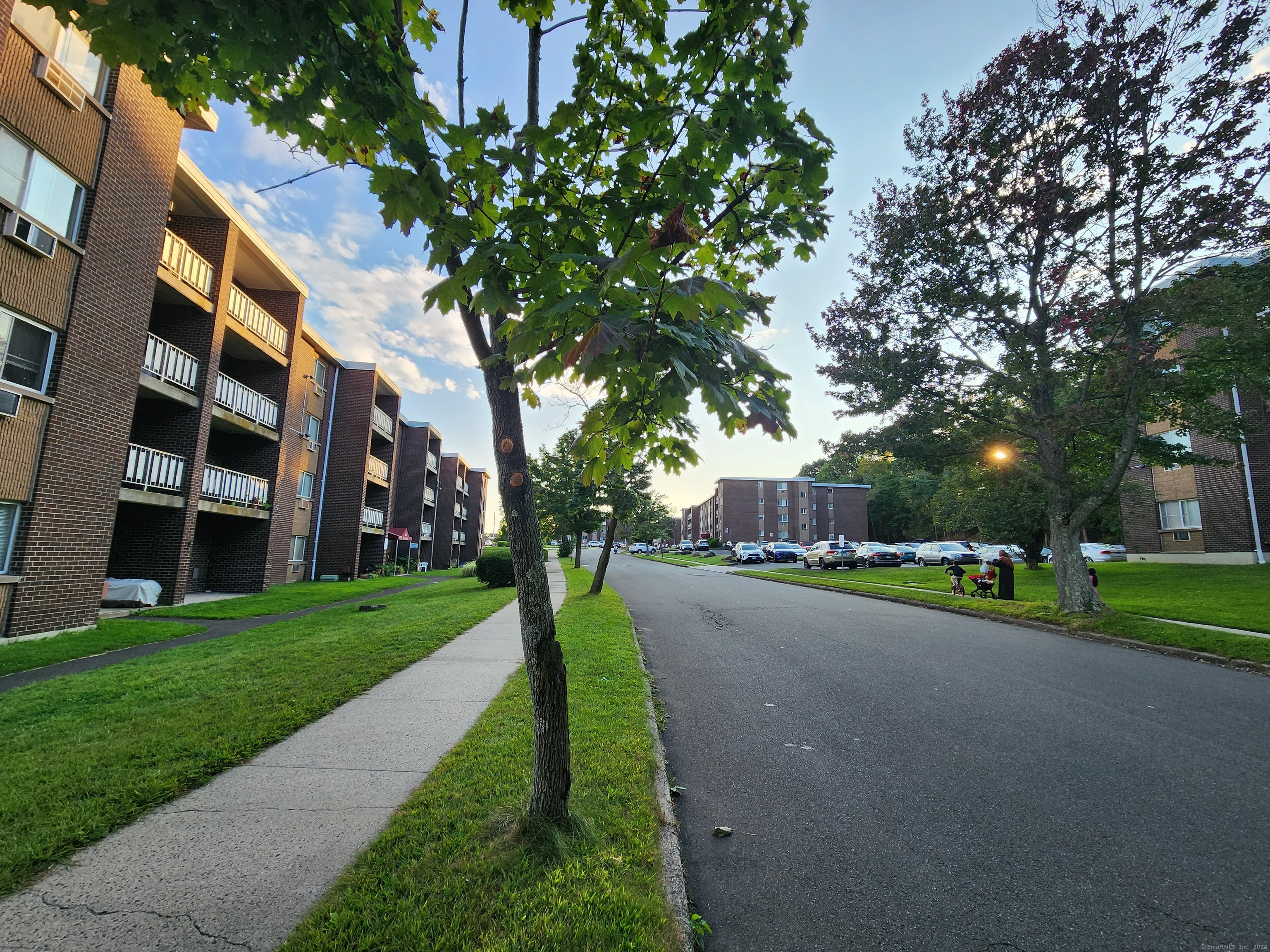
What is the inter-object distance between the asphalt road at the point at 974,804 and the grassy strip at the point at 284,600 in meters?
10.9

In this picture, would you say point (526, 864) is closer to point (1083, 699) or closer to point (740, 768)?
point (740, 768)

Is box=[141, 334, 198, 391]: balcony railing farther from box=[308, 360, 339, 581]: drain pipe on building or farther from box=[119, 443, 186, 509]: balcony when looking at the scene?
box=[308, 360, 339, 581]: drain pipe on building

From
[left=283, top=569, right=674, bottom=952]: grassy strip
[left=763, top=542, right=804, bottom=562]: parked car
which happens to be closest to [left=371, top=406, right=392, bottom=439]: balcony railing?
[left=283, top=569, right=674, bottom=952]: grassy strip

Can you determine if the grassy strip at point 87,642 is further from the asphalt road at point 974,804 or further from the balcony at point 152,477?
the asphalt road at point 974,804

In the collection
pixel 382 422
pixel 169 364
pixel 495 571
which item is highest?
pixel 382 422

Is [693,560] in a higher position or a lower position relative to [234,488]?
lower

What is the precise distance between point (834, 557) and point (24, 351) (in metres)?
33.1

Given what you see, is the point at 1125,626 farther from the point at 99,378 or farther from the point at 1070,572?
the point at 99,378

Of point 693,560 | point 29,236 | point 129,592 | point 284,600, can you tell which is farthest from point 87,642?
point 693,560

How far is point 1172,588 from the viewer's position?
16.4 metres

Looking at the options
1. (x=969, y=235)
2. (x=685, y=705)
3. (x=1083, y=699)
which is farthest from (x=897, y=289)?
(x=685, y=705)

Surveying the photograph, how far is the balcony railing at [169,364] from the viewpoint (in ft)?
39.8

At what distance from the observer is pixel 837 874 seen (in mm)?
2891

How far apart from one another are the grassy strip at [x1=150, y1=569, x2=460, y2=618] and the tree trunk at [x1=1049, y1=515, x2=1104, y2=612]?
18.1 m
